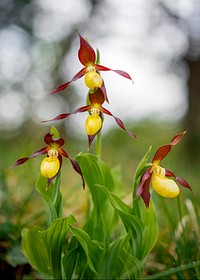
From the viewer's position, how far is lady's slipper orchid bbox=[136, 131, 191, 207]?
88 centimetres

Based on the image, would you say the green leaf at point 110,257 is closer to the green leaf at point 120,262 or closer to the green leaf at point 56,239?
the green leaf at point 120,262

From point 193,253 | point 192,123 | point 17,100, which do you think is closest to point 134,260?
point 193,253

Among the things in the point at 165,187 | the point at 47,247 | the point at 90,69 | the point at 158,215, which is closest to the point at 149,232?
the point at 165,187

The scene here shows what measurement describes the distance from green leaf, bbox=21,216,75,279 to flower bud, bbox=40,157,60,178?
0.14 m

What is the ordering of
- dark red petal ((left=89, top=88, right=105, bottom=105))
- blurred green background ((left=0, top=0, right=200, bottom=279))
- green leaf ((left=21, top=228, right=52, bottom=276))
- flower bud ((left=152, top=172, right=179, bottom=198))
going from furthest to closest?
blurred green background ((left=0, top=0, right=200, bottom=279))
green leaf ((left=21, top=228, right=52, bottom=276))
dark red petal ((left=89, top=88, right=105, bottom=105))
flower bud ((left=152, top=172, right=179, bottom=198))

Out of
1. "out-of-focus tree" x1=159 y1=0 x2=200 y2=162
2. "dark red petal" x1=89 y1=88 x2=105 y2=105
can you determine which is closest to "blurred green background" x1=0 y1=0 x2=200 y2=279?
"out-of-focus tree" x1=159 y1=0 x2=200 y2=162

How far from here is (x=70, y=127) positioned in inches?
285

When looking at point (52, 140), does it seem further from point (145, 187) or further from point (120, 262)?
point (120, 262)

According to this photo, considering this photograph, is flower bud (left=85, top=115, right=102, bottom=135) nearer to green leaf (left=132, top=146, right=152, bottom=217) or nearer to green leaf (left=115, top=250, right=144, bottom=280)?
green leaf (left=132, top=146, right=152, bottom=217)

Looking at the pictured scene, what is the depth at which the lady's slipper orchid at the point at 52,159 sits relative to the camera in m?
0.92

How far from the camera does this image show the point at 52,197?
1.01 m

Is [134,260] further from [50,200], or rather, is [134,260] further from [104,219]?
[50,200]

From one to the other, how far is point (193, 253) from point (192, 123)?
4338 mm

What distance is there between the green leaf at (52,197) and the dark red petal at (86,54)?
38 centimetres
